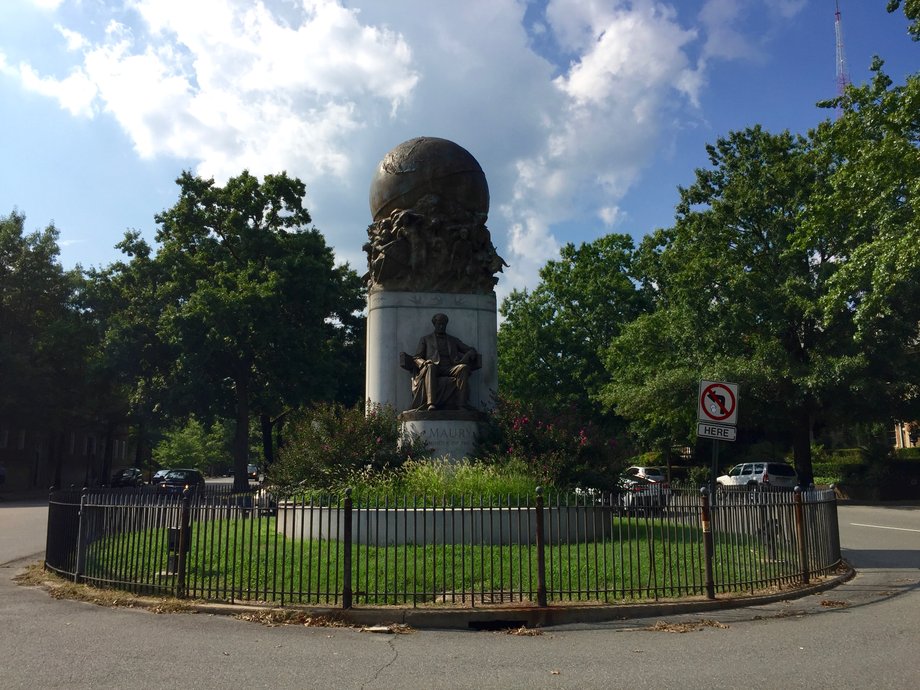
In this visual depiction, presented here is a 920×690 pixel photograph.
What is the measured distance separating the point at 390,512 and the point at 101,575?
410 centimetres

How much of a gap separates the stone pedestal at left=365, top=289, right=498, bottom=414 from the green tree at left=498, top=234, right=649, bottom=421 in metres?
28.2

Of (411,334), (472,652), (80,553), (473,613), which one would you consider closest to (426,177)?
(411,334)

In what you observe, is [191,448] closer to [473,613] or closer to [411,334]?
[411,334]

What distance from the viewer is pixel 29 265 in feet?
151

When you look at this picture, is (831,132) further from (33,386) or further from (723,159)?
(33,386)

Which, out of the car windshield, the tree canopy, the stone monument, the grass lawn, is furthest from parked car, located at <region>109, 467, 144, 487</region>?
the grass lawn

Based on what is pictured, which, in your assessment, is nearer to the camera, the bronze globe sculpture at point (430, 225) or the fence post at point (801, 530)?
the fence post at point (801, 530)

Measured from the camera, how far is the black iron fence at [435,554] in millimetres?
9195

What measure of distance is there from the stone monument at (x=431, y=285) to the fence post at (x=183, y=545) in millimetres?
6258

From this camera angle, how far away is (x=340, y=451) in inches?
568

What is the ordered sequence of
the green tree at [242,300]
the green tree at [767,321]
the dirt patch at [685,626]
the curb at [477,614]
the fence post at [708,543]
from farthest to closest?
the green tree at [242,300]
the green tree at [767,321]
the fence post at [708,543]
the curb at [477,614]
the dirt patch at [685,626]

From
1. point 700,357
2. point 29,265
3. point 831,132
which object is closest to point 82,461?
point 29,265

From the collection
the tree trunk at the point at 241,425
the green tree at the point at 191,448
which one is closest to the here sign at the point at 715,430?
the tree trunk at the point at 241,425

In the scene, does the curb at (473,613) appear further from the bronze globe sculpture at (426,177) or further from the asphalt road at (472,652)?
the bronze globe sculpture at (426,177)
